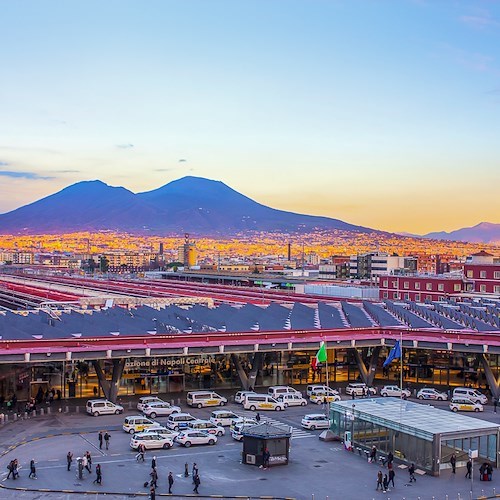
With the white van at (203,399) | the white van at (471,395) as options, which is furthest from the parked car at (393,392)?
the white van at (203,399)

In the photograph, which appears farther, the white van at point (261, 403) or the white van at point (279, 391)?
the white van at point (279, 391)

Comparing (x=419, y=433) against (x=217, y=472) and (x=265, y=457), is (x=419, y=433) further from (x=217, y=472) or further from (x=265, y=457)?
(x=217, y=472)

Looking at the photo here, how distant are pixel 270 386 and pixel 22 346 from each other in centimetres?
1675

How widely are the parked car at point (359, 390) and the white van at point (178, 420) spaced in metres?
12.7

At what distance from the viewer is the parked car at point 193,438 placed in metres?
36.8

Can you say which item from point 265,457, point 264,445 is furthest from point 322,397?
point 265,457

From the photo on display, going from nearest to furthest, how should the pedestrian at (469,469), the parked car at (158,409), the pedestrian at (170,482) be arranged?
the pedestrian at (170,482), the pedestrian at (469,469), the parked car at (158,409)

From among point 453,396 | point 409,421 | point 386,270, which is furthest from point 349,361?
point 386,270

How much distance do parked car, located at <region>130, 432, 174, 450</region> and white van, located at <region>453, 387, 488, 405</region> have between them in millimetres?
18855

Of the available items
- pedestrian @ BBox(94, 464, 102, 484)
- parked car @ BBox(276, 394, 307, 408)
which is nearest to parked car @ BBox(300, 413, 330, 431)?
parked car @ BBox(276, 394, 307, 408)

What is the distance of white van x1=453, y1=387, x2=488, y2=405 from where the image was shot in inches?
1867

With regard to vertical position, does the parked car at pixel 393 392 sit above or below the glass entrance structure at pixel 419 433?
below

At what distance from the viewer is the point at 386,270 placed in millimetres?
162625

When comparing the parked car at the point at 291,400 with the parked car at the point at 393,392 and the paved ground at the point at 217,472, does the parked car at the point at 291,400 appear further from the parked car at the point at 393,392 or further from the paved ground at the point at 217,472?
the paved ground at the point at 217,472
